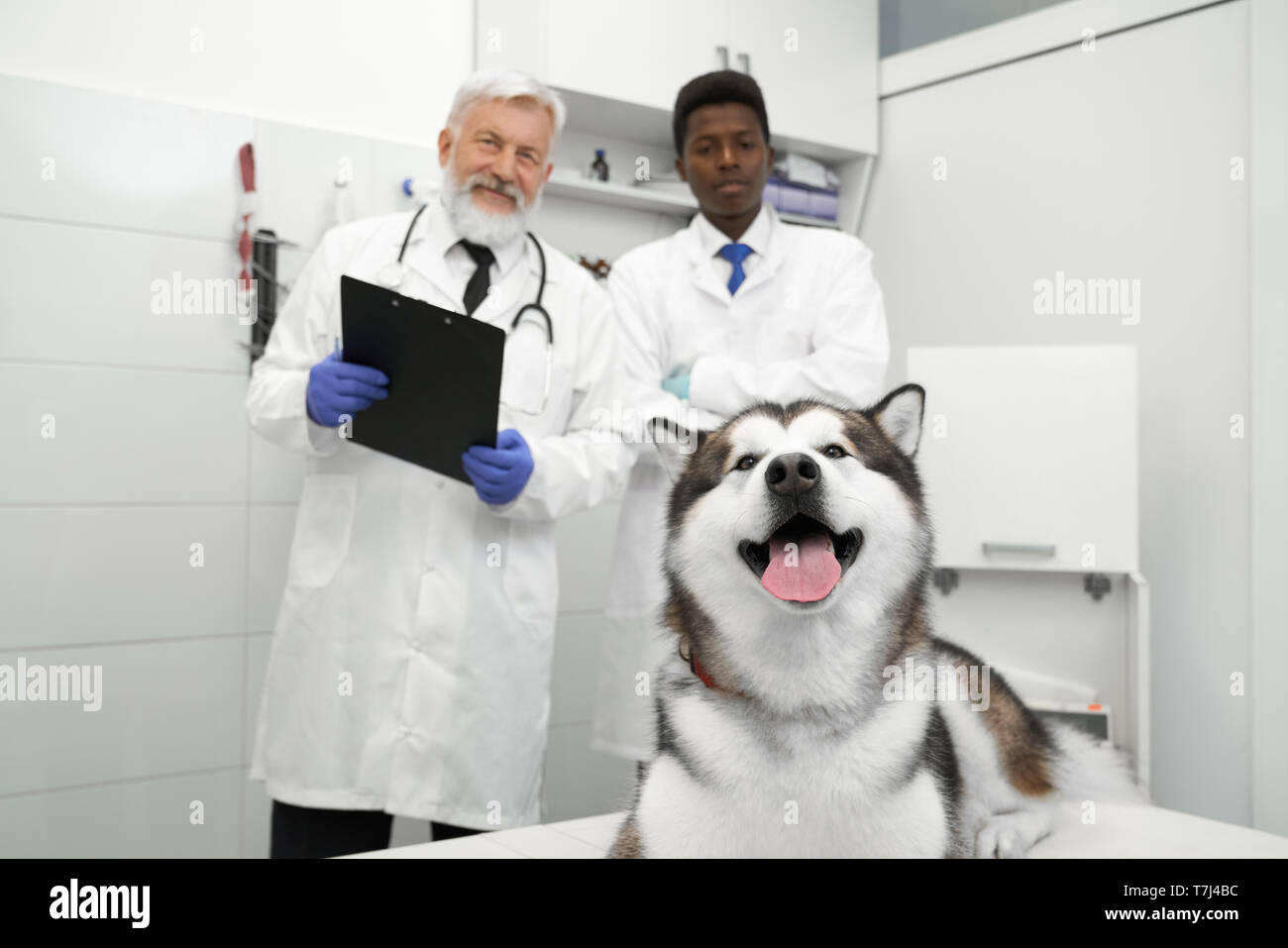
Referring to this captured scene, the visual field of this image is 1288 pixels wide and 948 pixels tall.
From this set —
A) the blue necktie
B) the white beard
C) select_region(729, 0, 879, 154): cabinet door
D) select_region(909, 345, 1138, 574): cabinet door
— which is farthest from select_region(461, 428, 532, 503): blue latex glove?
select_region(729, 0, 879, 154): cabinet door

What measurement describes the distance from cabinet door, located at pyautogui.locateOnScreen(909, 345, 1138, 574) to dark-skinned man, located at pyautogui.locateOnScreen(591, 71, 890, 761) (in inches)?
32.4

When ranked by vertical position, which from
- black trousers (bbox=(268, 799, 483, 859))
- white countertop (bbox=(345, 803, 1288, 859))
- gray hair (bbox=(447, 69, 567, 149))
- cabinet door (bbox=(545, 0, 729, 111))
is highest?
cabinet door (bbox=(545, 0, 729, 111))

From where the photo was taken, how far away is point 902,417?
92 centimetres

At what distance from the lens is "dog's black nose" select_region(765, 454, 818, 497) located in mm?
750

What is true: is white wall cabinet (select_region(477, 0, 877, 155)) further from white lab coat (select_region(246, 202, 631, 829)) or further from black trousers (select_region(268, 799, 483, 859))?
black trousers (select_region(268, 799, 483, 859))

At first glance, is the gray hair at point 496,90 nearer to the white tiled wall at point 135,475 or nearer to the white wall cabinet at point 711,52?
the white tiled wall at point 135,475

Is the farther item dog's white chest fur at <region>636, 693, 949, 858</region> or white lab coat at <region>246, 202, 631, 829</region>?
white lab coat at <region>246, 202, 631, 829</region>

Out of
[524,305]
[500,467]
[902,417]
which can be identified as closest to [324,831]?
[500,467]

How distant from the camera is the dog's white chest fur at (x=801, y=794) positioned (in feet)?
2.45

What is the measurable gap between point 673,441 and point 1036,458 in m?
2.13

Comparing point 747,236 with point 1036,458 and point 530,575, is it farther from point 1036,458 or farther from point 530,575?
point 1036,458

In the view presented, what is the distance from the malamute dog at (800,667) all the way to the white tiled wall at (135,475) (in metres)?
1.95
